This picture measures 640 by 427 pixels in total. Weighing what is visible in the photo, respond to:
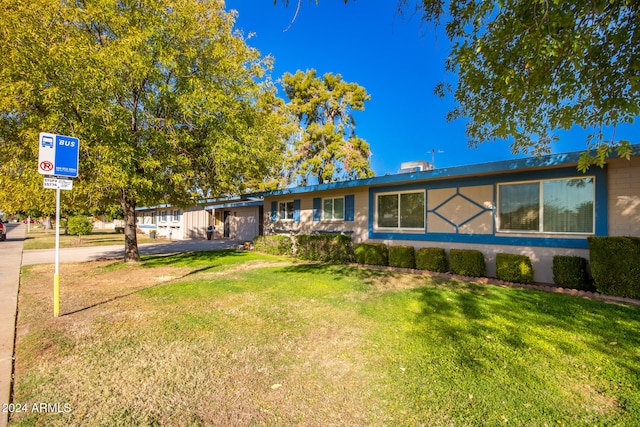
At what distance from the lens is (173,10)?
8969 millimetres

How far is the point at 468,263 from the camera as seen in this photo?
8.05m

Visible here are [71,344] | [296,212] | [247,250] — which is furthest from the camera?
[247,250]

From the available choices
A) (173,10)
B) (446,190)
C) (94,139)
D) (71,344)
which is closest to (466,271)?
(446,190)

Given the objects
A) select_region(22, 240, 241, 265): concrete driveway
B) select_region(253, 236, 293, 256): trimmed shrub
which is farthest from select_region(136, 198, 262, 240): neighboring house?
select_region(253, 236, 293, 256): trimmed shrub

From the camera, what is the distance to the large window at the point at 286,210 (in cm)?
1492

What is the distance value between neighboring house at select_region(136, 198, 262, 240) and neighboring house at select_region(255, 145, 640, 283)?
9.78m

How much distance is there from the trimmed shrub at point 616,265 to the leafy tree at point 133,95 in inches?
353

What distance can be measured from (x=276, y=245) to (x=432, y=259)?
7.23m

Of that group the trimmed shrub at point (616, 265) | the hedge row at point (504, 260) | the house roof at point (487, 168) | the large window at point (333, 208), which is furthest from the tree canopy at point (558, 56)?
the large window at point (333, 208)

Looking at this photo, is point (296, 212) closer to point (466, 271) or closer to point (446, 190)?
point (446, 190)

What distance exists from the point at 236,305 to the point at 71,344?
2.33 meters

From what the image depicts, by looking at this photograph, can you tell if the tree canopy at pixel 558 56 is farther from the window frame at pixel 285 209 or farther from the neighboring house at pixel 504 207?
the window frame at pixel 285 209

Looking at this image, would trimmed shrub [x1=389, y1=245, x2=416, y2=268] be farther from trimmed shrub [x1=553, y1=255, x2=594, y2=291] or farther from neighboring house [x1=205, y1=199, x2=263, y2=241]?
neighboring house [x1=205, y1=199, x2=263, y2=241]

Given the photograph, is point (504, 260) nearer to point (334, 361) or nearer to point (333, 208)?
point (334, 361)
